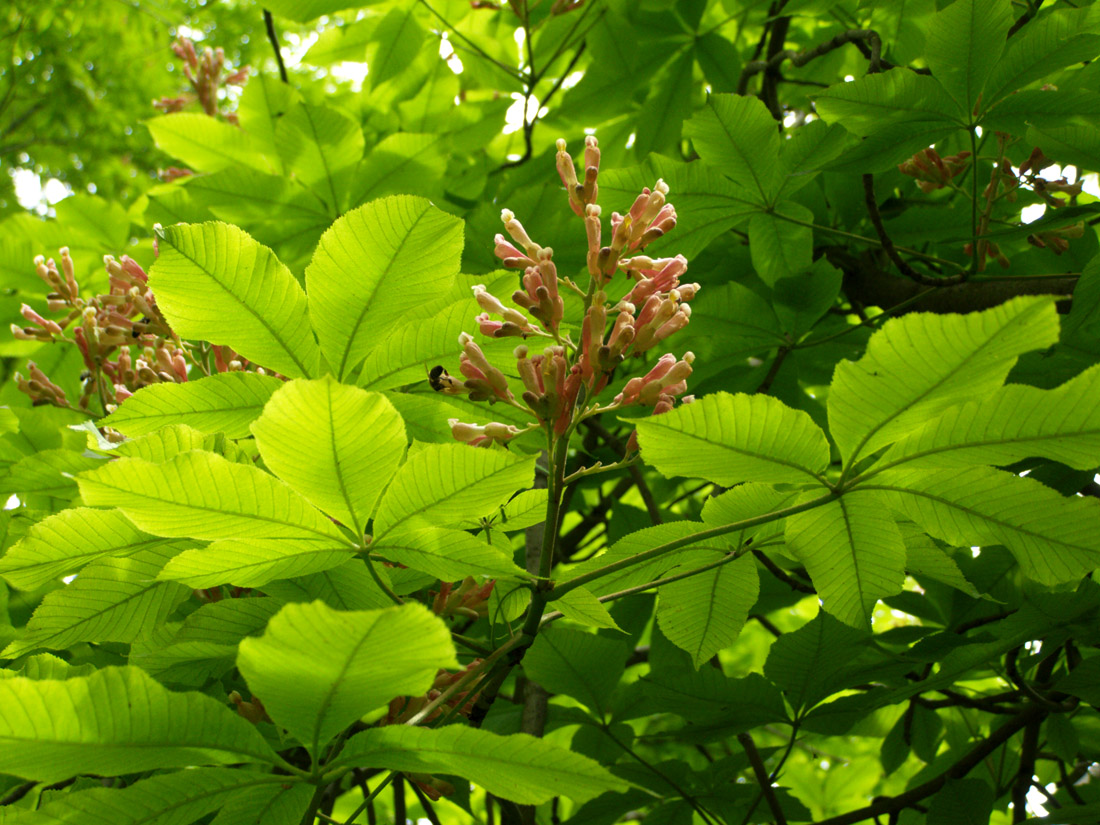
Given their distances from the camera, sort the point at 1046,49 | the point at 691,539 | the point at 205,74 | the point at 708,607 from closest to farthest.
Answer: the point at 691,539
the point at 708,607
the point at 1046,49
the point at 205,74

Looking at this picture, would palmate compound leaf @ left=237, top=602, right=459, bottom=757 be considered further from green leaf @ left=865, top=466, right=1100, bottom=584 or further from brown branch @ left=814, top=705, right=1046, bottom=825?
brown branch @ left=814, top=705, right=1046, bottom=825

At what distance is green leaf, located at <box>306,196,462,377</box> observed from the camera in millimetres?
1076

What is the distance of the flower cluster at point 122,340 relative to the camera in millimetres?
1447

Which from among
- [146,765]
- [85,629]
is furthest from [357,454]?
[85,629]

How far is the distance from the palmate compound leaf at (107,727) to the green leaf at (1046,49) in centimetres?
151

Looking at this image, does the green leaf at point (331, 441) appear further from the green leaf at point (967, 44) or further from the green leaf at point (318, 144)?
the green leaf at point (318, 144)

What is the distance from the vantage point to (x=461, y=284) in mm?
1278

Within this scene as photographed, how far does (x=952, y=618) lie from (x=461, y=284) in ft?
4.30

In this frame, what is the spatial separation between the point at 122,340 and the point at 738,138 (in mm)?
1203

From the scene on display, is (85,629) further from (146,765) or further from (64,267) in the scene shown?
(64,267)

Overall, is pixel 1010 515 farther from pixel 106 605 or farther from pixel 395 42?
pixel 395 42

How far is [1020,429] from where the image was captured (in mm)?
776

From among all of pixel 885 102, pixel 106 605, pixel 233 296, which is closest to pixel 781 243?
pixel 885 102

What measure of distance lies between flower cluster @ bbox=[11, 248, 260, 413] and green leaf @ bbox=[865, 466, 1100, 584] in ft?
3.50
